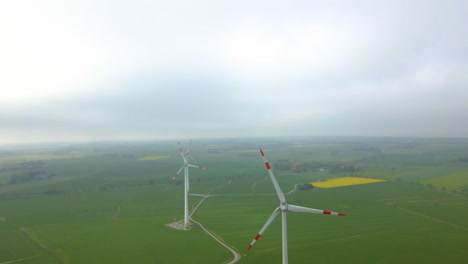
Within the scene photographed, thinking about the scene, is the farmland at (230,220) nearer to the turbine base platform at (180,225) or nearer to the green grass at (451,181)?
the green grass at (451,181)

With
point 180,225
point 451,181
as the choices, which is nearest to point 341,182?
point 451,181

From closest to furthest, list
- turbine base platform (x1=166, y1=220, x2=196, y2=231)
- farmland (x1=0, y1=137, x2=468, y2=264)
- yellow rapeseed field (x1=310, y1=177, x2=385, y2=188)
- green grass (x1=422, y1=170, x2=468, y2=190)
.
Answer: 1. farmland (x1=0, y1=137, x2=468, y2=264)
2. turbine base platform (x1=166, y1=220, x2=196, y2=231)
3. green grass (x1=422, y1=170, x2=468, y2=190)
4. yellow rapeseed field (x1=310, y1=177, x2=385, y2=188)

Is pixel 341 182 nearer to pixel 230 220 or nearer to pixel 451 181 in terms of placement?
pixel 451 181

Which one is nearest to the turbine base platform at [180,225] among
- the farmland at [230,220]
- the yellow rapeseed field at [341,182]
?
the farmland at [230,220]

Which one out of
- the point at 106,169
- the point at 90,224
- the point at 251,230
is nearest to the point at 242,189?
the point at 251,230

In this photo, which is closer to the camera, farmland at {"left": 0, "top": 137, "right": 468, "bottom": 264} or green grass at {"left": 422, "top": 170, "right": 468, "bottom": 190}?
farmland at {"left": 0, "top": 137, "right": 468, "bottom": 264}

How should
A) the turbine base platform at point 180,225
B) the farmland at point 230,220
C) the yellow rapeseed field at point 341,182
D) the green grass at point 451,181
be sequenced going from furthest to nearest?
the yellow rapeseed field at point 341,182, the green grass at point 451,181, the turbine base platform at point 180,225, the farmland at point 230,220

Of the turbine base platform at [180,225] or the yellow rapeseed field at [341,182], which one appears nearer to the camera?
the turbine base platform at [180,225]

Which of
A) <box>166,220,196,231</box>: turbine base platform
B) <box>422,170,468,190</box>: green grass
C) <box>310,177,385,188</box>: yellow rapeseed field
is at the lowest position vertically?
<box>310,177,385,188</box>: yellow rapeseed field

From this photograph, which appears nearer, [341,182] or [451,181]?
[451,181]

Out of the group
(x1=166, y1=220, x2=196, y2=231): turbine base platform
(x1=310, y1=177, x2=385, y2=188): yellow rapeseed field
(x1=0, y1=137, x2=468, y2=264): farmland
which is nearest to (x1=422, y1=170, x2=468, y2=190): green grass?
(x1=0, y1=137, x2=468, y2=264): farmland

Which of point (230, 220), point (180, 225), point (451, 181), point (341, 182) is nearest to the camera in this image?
point (180, 225)

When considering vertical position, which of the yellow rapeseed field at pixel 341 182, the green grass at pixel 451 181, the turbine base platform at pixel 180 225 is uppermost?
the green grass at pixel 451 181

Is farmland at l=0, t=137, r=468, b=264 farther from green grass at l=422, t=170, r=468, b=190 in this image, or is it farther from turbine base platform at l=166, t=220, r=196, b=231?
turbine base platform at l=166, t=220, r=196, b=231
